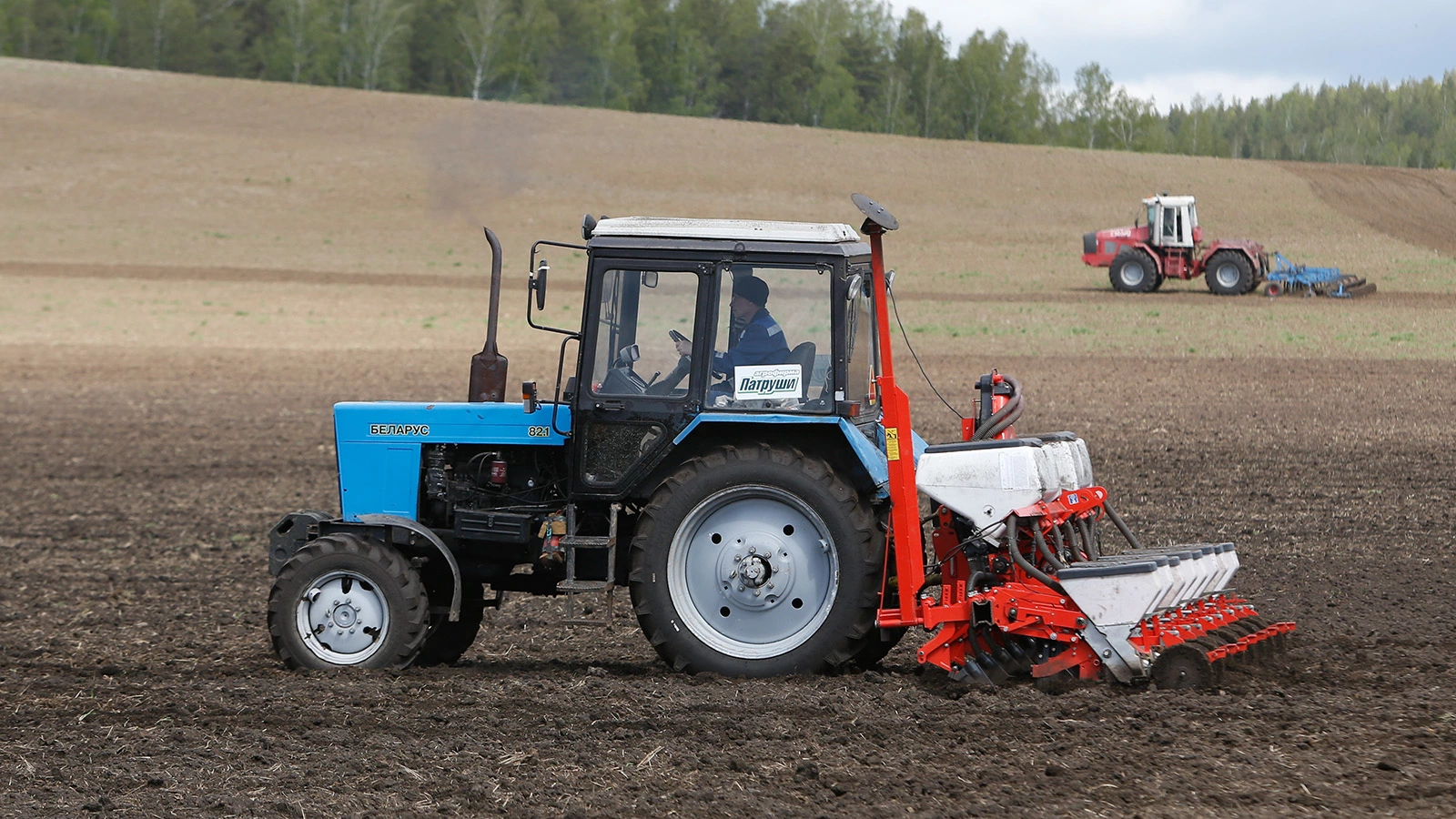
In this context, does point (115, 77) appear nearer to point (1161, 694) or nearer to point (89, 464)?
point (89, 464)

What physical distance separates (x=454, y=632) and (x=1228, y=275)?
27.3 metres

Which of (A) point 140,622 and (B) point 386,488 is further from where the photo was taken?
(A) point 140,622

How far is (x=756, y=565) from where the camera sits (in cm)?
649

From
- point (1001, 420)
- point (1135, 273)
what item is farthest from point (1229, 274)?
point (1001, 420)

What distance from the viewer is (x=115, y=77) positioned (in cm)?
5881

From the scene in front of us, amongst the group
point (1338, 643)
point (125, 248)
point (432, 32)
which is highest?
point (432, 32)

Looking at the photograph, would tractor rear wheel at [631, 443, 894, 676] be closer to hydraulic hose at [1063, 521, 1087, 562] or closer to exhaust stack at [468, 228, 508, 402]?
hydraulic hose at [1063, 521, 1087, 562]

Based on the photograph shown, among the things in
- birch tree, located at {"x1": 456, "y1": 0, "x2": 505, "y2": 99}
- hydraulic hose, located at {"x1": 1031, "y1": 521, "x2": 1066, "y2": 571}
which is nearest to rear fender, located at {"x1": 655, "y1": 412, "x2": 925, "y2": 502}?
hydraulic hose, located at {"x1": 1031, "y1": 521, "x2": 1066, "y2": 571}

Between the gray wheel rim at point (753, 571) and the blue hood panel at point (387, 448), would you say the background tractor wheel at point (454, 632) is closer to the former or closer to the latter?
the blue hood panel at point (387, 448)

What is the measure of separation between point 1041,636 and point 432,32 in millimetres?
62777

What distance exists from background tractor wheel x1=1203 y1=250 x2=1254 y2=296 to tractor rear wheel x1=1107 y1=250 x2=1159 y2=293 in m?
1.23

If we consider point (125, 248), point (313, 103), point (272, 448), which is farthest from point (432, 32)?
point (272, 448)

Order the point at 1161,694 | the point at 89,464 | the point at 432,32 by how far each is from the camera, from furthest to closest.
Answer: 1. the point at 432,32
2. the point at 89,464
3. the point at 1161,694

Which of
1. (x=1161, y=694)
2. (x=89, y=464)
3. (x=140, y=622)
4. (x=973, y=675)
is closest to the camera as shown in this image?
(x=1161, y=694)
